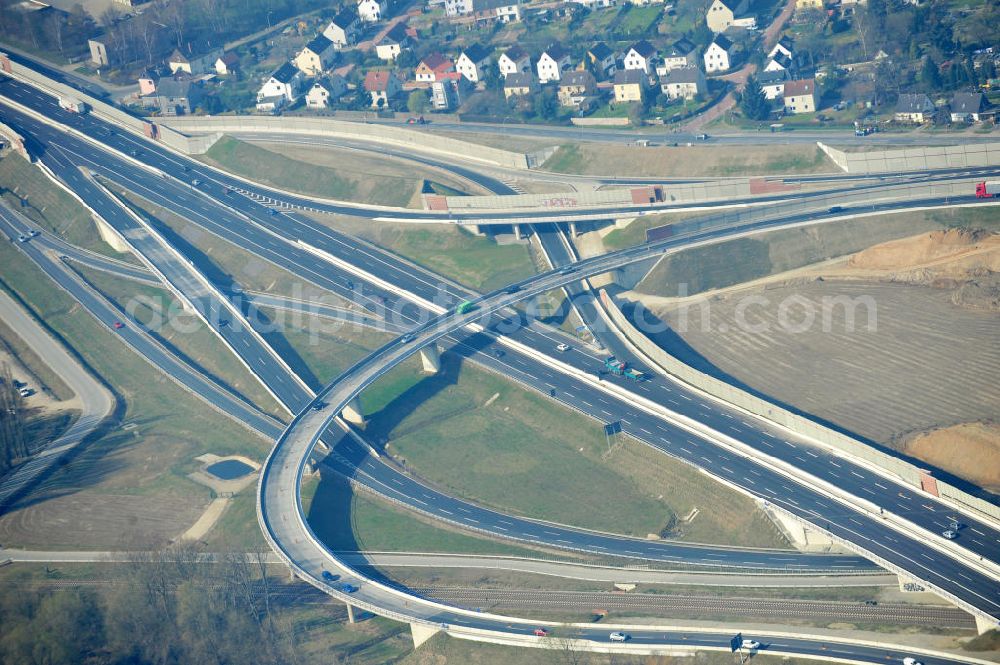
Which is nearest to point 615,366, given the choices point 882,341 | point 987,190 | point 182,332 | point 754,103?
point 882,341

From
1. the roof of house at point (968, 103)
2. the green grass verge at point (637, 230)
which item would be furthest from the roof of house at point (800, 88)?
the green grass verge at point (637, 230)

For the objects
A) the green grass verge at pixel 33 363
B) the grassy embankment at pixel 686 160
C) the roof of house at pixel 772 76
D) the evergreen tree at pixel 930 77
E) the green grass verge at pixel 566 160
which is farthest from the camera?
the roof of house at pixel 772 76

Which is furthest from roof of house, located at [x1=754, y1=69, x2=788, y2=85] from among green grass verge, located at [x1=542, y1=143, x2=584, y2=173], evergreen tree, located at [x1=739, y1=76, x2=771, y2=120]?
green grass verge, located at [x1=542, y1=143, x2=584, y2=173]

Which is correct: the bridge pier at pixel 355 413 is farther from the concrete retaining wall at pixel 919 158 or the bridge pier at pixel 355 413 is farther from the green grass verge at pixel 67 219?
the concrete retaining wall at pixel 919 158

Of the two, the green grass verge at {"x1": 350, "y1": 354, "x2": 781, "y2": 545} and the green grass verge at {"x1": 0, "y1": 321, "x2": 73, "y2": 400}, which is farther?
the green grass verge at {"x1": 0, "y1": 321, "x2": 73, "y2": 400}

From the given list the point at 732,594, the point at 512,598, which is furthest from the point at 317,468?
the point at 732,594

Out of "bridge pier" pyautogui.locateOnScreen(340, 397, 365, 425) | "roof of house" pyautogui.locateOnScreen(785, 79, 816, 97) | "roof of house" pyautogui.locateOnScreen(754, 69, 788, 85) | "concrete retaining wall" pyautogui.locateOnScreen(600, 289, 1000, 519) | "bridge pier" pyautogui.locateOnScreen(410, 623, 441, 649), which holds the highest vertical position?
"roof of house" pyautogui.locateOnScreen(754, 69, 788, 85)

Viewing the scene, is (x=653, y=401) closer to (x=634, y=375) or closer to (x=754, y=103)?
(x=634, y=375)

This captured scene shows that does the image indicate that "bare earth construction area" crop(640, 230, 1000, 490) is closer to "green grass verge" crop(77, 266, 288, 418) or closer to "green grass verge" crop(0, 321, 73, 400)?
"green grass verge" crop(77, 266, 288, 418)
